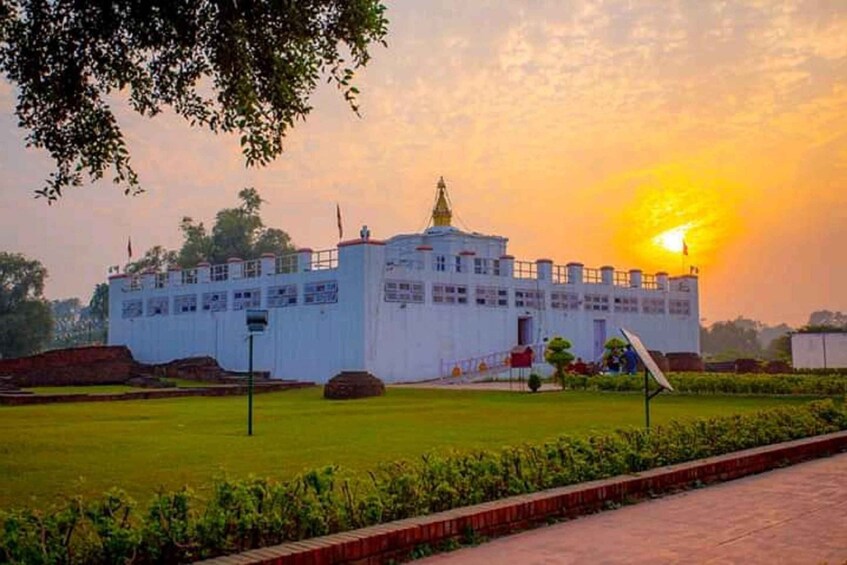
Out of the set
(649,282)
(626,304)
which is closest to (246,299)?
(626,304)

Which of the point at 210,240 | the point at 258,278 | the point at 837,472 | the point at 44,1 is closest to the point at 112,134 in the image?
the point at 44,1

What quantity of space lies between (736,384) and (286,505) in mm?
18397

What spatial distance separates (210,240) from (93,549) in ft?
187

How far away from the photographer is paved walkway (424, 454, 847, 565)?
5.23m

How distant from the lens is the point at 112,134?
9703 mm

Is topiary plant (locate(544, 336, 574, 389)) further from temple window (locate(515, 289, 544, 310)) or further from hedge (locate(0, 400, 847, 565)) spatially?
hedge (locate(0, 400, 847, 565))

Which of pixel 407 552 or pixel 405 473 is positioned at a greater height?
pixel 405 473

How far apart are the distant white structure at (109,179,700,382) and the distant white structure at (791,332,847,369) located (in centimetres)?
732

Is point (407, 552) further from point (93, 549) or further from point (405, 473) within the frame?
point (93, 549)

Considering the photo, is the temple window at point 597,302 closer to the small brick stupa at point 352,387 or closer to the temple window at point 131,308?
the small brick stupa at point 352,387

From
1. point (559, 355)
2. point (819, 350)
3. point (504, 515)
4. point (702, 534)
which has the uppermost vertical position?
point (819, 350)

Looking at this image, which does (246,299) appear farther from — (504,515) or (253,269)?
(504,515)

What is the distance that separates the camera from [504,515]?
5.95 m


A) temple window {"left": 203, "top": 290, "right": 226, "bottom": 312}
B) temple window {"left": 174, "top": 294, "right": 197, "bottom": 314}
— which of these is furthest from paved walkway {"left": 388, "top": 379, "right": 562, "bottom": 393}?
A: temple window {"left": 174, "top": 294, "right": 197, "bottom": 314}
